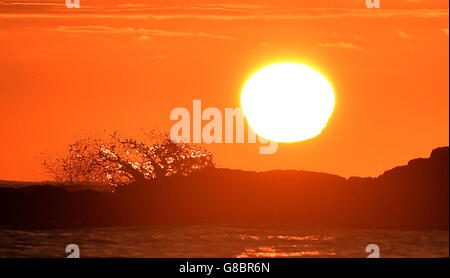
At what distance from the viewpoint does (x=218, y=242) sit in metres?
44.6

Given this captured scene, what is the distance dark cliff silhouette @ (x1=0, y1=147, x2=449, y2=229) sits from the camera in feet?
173

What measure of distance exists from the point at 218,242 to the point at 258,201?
399 inches

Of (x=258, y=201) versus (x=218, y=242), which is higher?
(x=258, y=201)

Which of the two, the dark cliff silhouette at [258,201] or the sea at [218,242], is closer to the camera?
the sea at [218,242]

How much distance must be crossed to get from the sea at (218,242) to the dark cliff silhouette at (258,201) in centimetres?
220

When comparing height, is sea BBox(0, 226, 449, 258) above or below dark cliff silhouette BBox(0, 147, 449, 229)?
below

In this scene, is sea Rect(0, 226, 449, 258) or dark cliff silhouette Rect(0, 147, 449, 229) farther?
dark cliff silhouette Rect(0, 147, 449, 229)

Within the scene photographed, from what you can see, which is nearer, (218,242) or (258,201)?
(218,242)

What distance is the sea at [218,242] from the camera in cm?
4106

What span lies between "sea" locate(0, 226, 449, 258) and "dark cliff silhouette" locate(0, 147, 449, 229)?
7.21ft

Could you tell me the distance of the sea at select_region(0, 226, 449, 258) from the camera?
1617 inches

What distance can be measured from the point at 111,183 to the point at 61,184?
2758 mm

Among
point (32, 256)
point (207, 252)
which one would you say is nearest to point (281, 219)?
point (207, 252)
